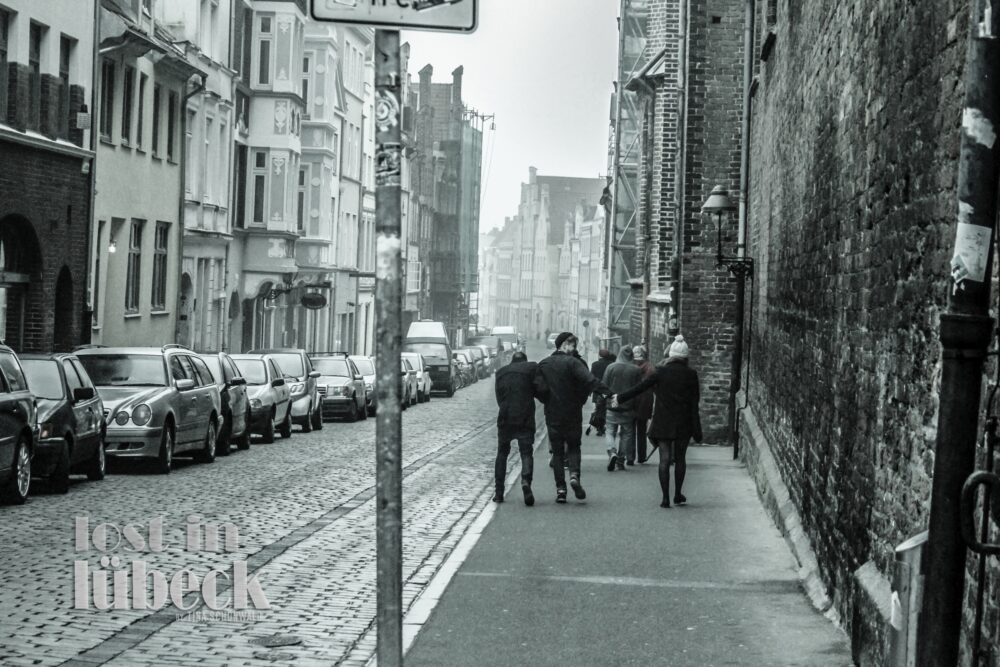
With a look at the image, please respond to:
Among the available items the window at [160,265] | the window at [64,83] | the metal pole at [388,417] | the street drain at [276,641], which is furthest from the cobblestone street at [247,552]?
Result: the window at [160,265]

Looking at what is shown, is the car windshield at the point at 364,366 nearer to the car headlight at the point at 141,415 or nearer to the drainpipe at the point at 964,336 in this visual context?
the car headlight at the point at 141,415

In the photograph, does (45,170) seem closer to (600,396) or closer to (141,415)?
(141,415)

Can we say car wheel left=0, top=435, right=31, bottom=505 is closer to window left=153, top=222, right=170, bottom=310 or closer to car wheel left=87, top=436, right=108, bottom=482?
car wheel left=87, top=436, right=108, bottom=482

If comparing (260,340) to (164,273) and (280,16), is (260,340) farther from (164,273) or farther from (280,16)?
(164,273)

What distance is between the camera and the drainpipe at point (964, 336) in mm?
4797

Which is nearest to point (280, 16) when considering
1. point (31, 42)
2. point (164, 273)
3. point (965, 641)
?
point (164, 273)

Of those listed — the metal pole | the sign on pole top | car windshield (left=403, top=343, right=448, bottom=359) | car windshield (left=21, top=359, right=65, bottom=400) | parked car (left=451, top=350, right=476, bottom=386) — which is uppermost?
the sign on pole top

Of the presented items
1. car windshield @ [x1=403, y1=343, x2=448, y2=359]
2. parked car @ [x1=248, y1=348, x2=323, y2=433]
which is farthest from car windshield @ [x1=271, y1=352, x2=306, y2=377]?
car windshield @ [x1=403, y1=343, x2=448, y2=359]

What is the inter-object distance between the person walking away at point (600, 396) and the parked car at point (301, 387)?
548cm

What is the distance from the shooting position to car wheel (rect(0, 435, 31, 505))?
15.5 metres

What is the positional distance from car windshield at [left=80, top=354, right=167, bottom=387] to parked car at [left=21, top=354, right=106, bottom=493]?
7.07 ft

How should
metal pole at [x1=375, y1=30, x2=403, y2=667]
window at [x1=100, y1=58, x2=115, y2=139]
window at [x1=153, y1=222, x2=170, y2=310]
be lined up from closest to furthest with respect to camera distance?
1. metal pole at [x1=375, y1=30, x2=403, y2=667]
2. window at [x1=100, y1=58, x2=115, y2=139]
3. window at [x1=153, y1=222, x2=170, y2=310]

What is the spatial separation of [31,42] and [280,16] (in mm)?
20162

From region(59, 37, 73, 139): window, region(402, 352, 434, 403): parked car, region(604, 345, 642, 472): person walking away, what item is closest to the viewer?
region(604, 345, 642, 472): person walking away
